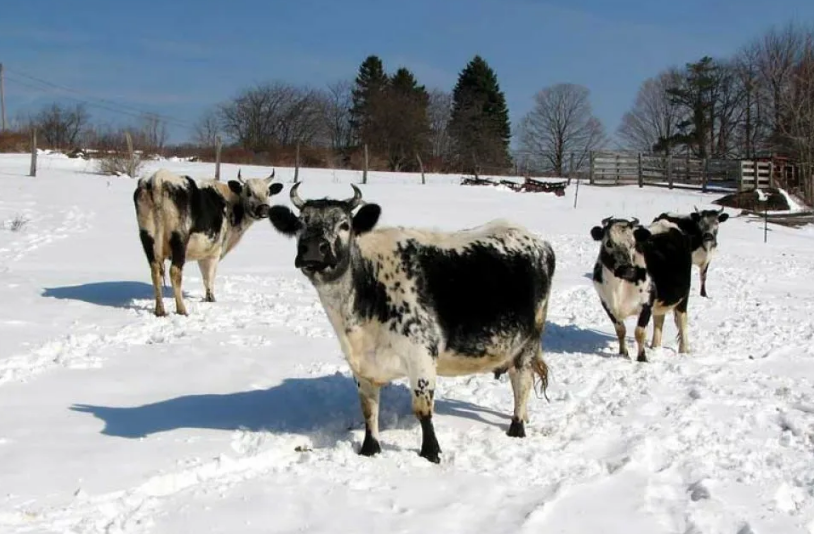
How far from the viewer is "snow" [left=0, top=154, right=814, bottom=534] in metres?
4.91

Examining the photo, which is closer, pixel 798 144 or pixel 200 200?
pixel 200 200

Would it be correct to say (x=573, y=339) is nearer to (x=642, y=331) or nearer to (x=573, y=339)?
(x=573, y=339)

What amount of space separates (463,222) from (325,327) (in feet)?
53.4

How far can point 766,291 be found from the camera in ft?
53.4

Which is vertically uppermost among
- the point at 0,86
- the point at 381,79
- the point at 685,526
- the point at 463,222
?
the point at 381,79

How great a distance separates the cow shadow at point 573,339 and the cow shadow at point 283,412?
3364 mm

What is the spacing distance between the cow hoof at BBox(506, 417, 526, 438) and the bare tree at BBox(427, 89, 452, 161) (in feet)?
219

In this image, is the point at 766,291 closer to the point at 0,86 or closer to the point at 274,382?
the point at 274,382

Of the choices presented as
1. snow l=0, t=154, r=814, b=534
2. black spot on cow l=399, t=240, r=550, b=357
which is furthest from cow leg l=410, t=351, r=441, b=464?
black spot on cow l=399, t=240, r=550, b=357

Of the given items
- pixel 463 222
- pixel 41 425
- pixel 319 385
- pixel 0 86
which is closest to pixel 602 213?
pixel 463 222

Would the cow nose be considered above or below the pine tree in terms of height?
below

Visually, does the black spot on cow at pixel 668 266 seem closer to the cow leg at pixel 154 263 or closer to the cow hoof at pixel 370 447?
the cow hoof at pixel 370 447

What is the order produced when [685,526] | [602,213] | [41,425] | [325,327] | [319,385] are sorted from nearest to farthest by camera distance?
[685,526] < [41,425] < [319,385] < [325,327] < [602,213]

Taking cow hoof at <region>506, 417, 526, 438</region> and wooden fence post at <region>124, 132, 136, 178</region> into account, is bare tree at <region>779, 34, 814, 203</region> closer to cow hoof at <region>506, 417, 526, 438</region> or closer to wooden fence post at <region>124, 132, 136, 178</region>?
wooden fence post at <region>124, 132, 136, 178</region>
